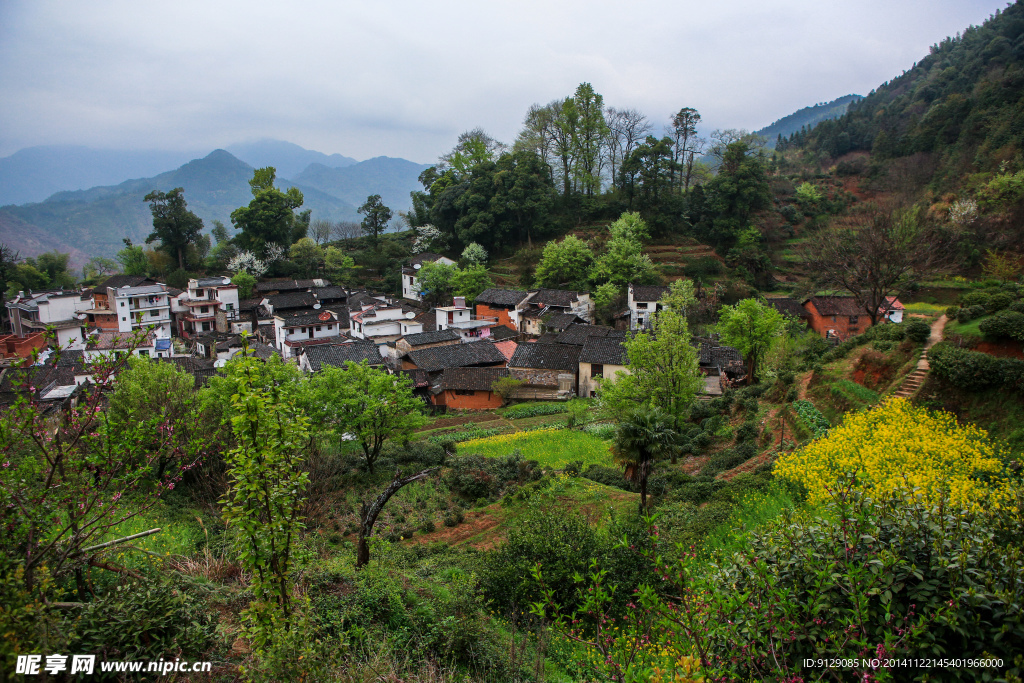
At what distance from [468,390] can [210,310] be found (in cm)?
3078

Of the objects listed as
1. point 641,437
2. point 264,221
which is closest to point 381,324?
point 264,221

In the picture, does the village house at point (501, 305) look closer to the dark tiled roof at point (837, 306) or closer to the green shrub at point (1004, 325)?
the dark tiled roof at point (837, 306)

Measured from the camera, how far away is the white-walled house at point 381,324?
44469 millimetres

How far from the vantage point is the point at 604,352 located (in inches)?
1324

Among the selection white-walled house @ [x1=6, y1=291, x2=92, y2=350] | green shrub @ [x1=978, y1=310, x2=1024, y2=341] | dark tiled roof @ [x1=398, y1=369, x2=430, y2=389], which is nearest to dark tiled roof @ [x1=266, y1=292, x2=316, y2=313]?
white-walled house @ [x1=6, y1=291, x2=92, y2=350]

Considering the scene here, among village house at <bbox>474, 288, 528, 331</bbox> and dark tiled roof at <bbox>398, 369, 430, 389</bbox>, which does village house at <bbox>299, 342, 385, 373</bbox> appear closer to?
dark tiled roof at <bbox>398, 369, 430, 389</bbox>

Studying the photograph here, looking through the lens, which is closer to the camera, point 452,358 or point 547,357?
point 547,357

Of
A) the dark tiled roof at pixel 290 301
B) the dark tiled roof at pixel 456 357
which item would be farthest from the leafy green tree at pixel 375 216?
the dark tiled roof at pixel 456 357

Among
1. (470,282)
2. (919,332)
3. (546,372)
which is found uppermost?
(470,282)

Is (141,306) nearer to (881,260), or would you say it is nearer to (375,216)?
(375,216)

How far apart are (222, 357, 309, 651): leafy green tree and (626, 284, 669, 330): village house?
1584 inches

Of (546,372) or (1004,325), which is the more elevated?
(1004,325)

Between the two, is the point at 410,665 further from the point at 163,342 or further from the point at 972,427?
the point at 163,342

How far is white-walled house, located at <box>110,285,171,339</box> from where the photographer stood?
4450 centimetres
